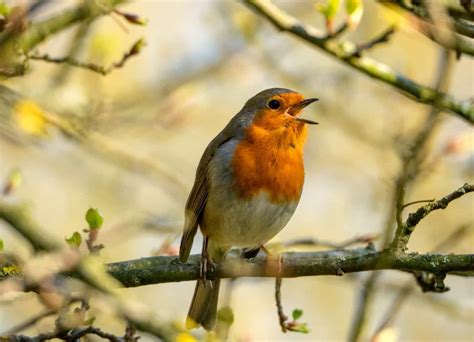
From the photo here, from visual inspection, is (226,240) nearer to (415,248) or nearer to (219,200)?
(219,200)

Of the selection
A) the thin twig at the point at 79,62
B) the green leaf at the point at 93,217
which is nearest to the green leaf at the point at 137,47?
the thin twig at the point at 79,62

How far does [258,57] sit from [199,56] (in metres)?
0.54

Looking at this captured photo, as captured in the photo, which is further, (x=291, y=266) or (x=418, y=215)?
(x=291, y=266)

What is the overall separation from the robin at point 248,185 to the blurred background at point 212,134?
0.74ft

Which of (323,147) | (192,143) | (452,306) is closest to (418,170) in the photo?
(452,306)

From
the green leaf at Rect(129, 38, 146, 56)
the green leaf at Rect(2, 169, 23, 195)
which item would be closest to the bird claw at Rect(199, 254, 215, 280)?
the green leaf at Rect(2, 169, 23, 195)

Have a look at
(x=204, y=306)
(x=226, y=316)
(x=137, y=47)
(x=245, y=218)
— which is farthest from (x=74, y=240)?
(x=204, y=306)

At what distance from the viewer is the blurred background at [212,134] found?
5.72 m

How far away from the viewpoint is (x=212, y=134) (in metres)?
10.2

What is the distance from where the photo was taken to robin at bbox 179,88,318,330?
5320 millimetres

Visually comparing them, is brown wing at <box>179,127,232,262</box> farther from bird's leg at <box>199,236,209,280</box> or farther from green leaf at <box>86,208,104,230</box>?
green leaf at <box>86,208,104,230</box>

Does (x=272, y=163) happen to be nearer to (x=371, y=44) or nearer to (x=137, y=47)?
(x=371, y=44)

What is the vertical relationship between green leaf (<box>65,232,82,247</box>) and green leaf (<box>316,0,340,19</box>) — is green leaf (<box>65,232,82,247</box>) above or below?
below

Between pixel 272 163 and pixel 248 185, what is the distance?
0.68ft
